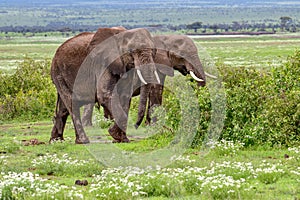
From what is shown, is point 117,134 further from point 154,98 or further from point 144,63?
point 154,98

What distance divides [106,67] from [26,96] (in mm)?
9454

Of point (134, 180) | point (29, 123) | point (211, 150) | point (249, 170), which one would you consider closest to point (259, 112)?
point (211, 150)

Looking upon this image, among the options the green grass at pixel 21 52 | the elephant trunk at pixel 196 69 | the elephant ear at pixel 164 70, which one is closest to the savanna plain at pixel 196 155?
the elephant trunk at pixel 196 69

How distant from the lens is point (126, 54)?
15.4 metres

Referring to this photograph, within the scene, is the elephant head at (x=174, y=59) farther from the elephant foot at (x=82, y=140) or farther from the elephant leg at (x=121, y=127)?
the elephant leg at (x=121, y=127)

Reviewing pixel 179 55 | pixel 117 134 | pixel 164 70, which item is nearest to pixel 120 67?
pixel 117 134

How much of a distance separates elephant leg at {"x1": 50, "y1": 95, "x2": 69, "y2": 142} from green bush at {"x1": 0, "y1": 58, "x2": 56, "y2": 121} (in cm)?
585

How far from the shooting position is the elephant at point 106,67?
1534cm

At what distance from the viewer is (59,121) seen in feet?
57.4

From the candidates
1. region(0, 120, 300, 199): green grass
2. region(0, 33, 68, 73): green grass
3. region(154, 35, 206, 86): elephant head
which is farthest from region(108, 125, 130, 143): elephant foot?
region(0, 33, 68, 73): green grass

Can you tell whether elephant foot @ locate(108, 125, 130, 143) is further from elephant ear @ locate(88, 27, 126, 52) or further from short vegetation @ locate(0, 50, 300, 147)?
elephant ear @ locate(88, 27, 126, 52)

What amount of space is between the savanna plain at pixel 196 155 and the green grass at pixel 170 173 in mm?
15

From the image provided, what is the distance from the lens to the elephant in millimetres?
Answer: 15344

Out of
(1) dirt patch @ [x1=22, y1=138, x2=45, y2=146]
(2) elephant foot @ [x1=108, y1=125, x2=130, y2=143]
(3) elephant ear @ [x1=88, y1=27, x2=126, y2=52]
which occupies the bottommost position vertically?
(1) dirt patch @ [x1=22, y1=138, x2=45, y2=146]
